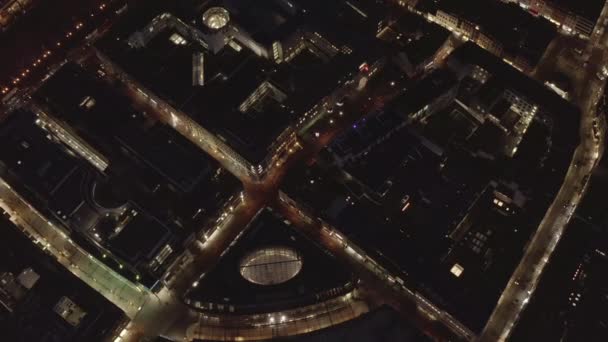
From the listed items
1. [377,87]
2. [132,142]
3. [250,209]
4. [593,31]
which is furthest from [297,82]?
[593,31]

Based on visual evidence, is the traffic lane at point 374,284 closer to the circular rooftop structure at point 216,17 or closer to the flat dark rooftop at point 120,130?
the flat dark rooftop at point 120,130

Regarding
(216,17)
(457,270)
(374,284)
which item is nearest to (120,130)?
(216,17)

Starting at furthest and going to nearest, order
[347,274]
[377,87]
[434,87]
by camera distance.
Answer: [377,87]
[434,87]
[347,274]

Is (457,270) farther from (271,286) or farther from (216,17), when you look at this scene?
(216,17)

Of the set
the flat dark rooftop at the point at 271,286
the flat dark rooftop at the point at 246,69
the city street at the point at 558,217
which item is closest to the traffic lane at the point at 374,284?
the flat dark rooftop at the point at 271,286

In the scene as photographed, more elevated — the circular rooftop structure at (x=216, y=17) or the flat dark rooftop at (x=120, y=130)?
the circular rooftop structure at (x=216, y=17)

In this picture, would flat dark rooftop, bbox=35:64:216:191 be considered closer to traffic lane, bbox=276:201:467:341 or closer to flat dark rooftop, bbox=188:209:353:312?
flat dark rooftop, bbox=188:209:353:312

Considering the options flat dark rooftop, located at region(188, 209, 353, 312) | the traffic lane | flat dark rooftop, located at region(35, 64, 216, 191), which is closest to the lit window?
the traffic lane

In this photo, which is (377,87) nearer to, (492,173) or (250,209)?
(492,173)
